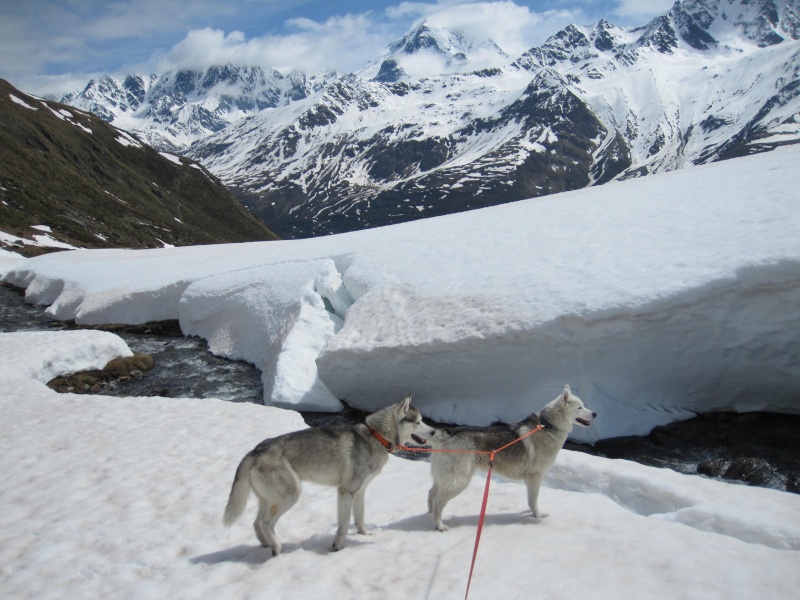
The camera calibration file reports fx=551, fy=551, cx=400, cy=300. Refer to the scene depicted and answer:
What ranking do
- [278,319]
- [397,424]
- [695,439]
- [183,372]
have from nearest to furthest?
[397,424] < [695,439] < [183,372] < [278,319]

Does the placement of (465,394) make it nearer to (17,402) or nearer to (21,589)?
(21,589)

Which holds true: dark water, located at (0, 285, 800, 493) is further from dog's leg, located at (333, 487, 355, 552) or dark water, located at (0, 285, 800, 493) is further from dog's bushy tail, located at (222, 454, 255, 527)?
dog's bushy tail, located at (222, 454, 255, 527)

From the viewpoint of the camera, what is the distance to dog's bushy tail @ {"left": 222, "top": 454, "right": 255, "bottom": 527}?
23.1 ft

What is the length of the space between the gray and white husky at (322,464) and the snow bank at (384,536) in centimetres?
51

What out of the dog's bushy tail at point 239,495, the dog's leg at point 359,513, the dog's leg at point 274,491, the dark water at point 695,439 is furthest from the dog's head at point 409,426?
the dark water at point 695,439

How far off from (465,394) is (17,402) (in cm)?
1264

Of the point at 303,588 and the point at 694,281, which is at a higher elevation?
the point at 694,281

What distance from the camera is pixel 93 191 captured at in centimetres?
11025

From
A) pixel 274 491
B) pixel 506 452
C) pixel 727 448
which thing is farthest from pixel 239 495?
pixel 727 448

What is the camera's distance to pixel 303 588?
6492 millimetres

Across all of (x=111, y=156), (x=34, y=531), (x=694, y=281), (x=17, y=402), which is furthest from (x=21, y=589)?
(x=111, y=156)

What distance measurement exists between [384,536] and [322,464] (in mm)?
1474

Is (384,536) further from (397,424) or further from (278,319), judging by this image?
(278,319)

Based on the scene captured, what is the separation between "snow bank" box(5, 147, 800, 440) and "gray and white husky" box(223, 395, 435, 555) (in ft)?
23.0
